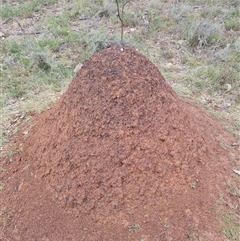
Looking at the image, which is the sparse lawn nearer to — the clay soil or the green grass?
the clay soil

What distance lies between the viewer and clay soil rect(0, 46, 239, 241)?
1.91 meters

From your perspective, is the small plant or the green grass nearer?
the green grass

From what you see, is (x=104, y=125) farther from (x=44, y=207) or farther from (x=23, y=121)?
(x=23, y=121)

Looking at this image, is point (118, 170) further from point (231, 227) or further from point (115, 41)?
point (115, 41)

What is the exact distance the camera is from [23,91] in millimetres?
3520

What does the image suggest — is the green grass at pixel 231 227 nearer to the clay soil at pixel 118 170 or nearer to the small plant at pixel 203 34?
the clay soil at pixel 118 170

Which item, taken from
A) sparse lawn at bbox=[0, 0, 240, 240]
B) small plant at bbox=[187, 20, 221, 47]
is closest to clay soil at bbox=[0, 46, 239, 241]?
sparse lawn at bbox=[0, 0, 240, 240]

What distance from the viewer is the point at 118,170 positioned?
1.96 m

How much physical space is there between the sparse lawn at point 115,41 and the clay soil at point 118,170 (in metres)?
0.68

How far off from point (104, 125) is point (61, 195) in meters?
0.45

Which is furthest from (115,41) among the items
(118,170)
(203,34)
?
(118,170)

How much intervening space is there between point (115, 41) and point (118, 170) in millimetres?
2290

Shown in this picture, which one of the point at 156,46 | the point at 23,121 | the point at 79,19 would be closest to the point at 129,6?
the point at 79,19

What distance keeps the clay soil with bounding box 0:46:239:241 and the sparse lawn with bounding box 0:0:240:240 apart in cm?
68
